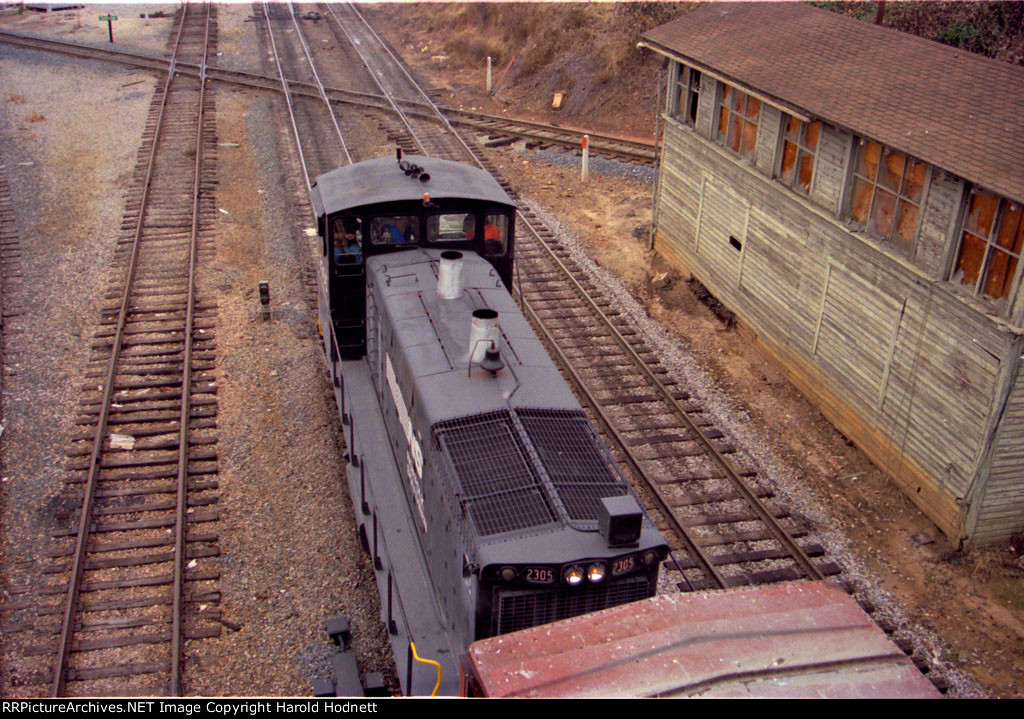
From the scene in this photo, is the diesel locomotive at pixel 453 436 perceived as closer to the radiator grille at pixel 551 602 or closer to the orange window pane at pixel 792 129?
the radiator grille at pixel 551 602

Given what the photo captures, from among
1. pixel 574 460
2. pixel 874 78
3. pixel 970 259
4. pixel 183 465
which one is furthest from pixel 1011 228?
pixel 183 465

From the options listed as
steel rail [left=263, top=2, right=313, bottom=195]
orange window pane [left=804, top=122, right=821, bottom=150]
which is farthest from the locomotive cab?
orange window pane [left=804, top=122, right=821, bottom=150]

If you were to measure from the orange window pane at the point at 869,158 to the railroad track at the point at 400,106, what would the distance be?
1045cm

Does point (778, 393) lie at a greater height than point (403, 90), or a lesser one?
lesser

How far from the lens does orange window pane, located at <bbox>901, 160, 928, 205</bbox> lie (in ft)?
37.1

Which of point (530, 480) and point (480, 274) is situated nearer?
point (530, 480)

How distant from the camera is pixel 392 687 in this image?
859cm

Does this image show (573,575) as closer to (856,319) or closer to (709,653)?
(709,653)

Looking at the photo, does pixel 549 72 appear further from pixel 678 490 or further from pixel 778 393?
pixel 678 490

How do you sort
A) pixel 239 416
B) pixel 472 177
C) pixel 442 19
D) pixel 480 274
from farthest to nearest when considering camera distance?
pixel 442 19 < pixel 239 416 < pixel 472 177 < pixel 480 274

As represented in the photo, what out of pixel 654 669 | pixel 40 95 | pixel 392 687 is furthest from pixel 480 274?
pixel 40 95

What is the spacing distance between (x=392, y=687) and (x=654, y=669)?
429cm

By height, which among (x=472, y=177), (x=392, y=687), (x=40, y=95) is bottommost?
(x=392, y=687)

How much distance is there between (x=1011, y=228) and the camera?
9.97 metres
